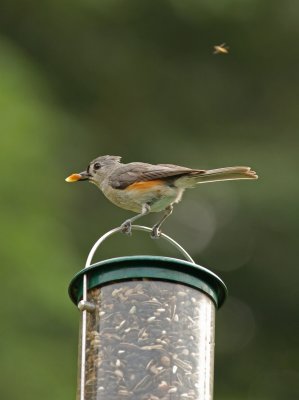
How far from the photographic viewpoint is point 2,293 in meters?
15.4

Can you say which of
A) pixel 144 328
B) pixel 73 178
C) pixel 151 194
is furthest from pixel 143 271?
pixel 73 178

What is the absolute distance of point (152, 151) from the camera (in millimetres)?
21562

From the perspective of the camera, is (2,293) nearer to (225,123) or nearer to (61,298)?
(61,298)

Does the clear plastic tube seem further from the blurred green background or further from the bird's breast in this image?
the blurred green background

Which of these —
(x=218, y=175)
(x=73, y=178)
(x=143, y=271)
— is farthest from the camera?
(x=73, y=178)

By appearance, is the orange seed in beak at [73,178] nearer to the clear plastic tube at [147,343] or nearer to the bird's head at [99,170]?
the bird's head at [99,170]

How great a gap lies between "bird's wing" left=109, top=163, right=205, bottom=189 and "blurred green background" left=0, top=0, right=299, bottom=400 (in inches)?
224

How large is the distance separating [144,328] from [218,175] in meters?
1.79

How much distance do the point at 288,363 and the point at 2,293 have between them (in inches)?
266

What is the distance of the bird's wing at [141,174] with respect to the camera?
372 inches

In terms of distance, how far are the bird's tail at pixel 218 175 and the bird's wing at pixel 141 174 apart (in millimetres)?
76

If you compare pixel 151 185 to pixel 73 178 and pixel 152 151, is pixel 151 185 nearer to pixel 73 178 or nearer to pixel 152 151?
pixel 73 178

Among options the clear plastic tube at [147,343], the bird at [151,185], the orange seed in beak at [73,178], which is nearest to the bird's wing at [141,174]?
the bird at [151,185]

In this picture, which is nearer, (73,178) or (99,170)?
(73,178)
